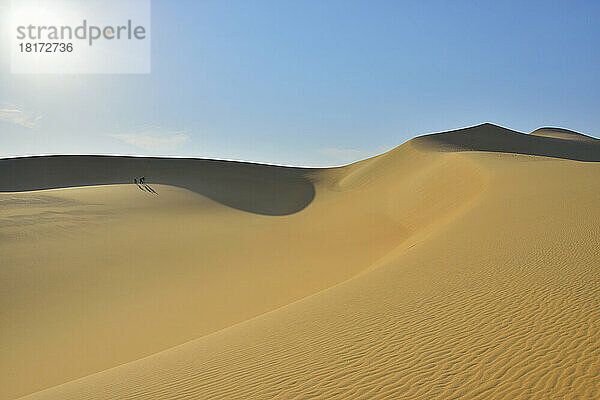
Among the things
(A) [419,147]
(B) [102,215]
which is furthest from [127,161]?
(A) [419,147]

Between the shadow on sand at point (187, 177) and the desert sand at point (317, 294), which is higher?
the shadow on sand at point (187, 177)

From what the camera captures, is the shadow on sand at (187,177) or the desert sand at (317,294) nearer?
the desert sand at (317,294)

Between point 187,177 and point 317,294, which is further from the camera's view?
point 187,177

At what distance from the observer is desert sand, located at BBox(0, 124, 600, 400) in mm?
5070

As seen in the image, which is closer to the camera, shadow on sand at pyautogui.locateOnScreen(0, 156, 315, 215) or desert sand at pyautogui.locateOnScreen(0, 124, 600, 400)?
desert sand at pyautogui.locateOnScreen(0, 124, 600, 400)

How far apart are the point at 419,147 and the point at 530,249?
29.6 meters

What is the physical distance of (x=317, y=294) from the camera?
939cm

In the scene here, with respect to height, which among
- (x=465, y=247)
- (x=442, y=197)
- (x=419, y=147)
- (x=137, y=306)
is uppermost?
(x=419, y=147)

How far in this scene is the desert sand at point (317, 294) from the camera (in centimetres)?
507

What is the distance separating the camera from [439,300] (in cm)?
721

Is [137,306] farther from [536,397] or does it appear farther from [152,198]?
[152,198]

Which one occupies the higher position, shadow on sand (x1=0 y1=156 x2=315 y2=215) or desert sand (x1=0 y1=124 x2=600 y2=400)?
shadow on sand (x1=0 y1=156 x2=315 y2=215)

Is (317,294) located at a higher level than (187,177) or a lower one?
lower

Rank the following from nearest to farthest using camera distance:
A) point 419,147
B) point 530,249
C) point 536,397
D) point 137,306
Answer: point 536,397 → point 530,249 → point 137,306 → point 419,147
